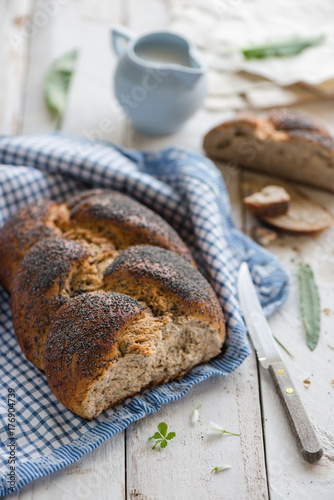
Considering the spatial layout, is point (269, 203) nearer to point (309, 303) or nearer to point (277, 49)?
point (309, 303)

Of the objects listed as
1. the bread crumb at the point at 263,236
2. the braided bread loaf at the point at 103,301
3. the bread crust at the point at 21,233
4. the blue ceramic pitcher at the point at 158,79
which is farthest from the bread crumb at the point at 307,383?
the blue ceramic pitcher at the point at 158,79

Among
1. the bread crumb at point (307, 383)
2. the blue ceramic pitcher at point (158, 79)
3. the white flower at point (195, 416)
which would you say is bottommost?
the white flower at point (195, 416)

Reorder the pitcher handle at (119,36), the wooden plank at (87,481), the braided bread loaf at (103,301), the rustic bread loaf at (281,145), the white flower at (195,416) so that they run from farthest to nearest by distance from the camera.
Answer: the pitcher handle at (119,36), the rustic bread loaf at (281,145), the white flower at (195,416), the braided bread loaf at (103,301), the wooden plank at (87,481)

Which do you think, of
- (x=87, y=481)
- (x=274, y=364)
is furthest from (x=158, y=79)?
(x=87, y=481)

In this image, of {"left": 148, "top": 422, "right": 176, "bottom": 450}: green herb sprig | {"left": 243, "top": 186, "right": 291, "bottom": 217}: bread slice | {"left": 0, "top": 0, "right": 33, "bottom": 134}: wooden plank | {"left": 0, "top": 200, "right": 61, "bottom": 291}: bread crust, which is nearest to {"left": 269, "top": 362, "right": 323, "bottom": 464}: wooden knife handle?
{"left": 148, "top": 422, "right": 176, "bottom": 450}: green herb sprig

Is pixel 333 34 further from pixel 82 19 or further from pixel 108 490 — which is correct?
pixel 108 490

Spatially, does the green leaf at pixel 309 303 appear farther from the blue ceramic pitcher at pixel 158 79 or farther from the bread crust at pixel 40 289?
the blue ceramic pitcher at pixel 158 79

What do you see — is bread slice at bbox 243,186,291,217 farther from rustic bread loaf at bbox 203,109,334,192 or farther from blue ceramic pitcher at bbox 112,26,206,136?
blue ceramic pitcher at bbox 112,26,206,136
